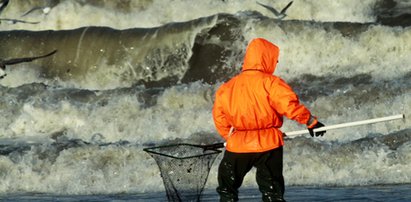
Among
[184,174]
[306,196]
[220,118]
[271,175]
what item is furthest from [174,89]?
[271,175]

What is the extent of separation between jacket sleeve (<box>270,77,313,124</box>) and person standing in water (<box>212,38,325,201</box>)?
1 centimetres

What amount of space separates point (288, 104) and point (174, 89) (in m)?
11.8

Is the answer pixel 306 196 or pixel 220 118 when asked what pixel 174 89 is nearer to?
pixel 306 196

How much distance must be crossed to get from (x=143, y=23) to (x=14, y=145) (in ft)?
25.0

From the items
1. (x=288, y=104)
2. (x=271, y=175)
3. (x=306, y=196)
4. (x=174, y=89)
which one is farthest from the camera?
(x=174, y=89)

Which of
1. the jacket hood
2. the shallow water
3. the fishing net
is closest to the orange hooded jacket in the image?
the jacket hood

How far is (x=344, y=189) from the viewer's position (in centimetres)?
1251

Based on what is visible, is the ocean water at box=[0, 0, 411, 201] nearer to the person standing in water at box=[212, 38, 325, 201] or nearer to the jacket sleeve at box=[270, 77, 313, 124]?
the person standing in water at box=[212, 38, 325, 201]

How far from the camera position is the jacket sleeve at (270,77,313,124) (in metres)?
8.27

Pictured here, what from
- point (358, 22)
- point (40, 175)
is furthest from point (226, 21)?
point (40, 175)

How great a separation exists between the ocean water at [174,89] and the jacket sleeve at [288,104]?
3321 mm

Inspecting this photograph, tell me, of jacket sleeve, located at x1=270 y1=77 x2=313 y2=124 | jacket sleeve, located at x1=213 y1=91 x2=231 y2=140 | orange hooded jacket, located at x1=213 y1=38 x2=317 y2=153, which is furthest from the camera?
jacket sleeve, located at x1=213 y1=91 x2=231 y2=140

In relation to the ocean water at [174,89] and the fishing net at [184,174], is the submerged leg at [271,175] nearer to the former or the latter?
the fishing net at [184,174]

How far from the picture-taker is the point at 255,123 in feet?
28.0
